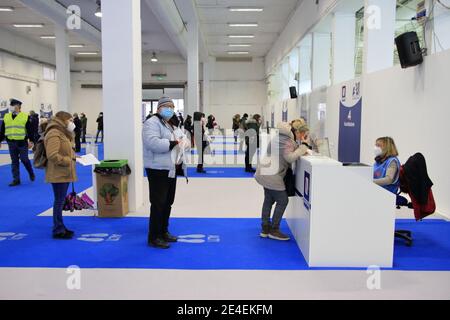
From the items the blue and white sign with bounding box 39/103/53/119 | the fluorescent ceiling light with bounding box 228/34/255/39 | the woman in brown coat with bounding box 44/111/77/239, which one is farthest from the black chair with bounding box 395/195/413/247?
the blue and white sign with bounding box 39/103/53/119

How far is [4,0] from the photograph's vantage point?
12617 mm

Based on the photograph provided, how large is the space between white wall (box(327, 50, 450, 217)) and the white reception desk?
2.33 meters

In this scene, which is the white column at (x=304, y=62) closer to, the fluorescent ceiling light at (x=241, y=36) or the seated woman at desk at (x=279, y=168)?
the fluorescent ceiling light at (x=241, y=36)

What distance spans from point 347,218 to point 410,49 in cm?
347

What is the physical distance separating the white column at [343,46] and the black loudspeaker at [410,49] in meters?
3.86

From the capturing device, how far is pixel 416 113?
609cm

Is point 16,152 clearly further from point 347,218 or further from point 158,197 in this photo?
point 347,218

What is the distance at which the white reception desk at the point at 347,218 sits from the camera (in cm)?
357

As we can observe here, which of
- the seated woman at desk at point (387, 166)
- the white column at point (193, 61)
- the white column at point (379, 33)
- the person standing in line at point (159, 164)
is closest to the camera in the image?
the person standing in line at point (159, 164)

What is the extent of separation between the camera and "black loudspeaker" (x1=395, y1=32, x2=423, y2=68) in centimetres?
585

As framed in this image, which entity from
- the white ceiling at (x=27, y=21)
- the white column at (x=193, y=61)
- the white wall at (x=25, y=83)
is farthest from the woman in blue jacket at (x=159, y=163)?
the white wall at (x=25, y=83)

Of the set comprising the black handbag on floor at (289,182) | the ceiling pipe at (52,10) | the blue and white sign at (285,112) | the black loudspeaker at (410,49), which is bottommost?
the black handbag on floor at (289,182)

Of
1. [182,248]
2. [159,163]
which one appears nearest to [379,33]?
[159,163]
